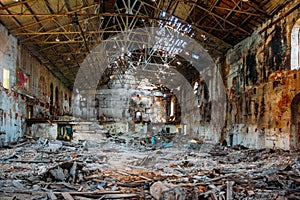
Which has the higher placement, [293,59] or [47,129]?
[293,59]

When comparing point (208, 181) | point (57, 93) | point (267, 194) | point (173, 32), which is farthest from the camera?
point (57, 93)

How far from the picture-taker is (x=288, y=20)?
502 inches

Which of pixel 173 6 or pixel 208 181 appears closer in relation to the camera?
pixel 208 181

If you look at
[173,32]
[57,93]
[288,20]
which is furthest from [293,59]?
[57,93]

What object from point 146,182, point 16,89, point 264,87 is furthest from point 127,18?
point 146,182

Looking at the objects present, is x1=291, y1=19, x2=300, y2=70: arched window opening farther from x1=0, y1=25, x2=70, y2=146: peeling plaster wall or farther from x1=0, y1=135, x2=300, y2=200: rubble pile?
x1=0, y1=25, x2=70, y2=146: peeling plaster wall

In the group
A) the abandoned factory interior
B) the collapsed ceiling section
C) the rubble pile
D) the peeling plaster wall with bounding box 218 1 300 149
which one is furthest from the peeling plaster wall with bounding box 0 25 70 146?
the peeling plaster wall with bounding box 218 1 300 149

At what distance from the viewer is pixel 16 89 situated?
1741 centimetres

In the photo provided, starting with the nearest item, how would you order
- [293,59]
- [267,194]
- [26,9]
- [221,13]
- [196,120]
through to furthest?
[267,194]
[293,59]
[26,9]
[221,13]
[196,120]

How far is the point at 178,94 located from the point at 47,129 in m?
18.4

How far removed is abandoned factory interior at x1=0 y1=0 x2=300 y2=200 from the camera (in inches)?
300

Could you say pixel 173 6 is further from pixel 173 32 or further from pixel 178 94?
pixel 178 94

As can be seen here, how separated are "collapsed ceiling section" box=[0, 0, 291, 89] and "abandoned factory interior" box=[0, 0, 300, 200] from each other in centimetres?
9

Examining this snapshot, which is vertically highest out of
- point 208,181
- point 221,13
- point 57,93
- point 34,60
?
point 221,13
